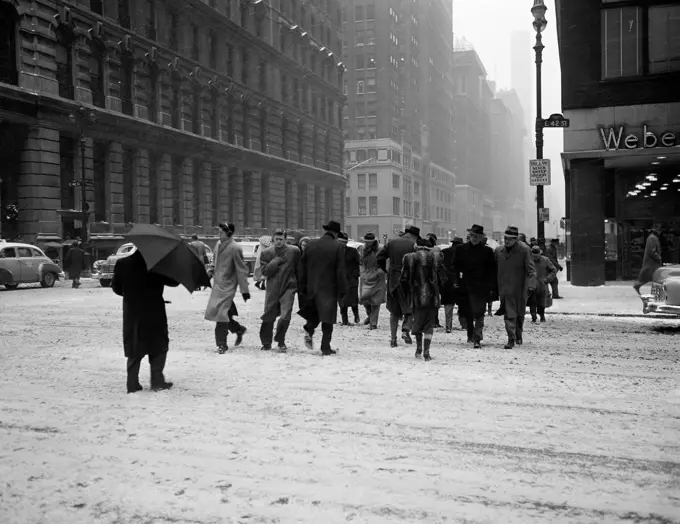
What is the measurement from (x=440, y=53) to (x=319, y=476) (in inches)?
5332

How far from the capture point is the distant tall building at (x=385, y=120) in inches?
3706

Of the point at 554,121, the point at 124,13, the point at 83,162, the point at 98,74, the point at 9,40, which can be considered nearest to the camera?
the point at 554,121

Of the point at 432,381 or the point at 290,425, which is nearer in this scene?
the point at 290,425

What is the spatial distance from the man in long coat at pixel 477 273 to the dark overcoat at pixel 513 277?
14cm

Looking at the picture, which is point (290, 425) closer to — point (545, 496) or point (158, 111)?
point (545, 496)

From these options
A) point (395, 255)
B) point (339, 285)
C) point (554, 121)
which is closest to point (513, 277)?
point (395, 255)

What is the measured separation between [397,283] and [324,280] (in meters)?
1.58

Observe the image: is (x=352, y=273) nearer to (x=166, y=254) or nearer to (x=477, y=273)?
(x=477, y=273)

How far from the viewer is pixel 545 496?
15.0 feet

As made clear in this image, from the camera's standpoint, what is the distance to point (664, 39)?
78.4 ft

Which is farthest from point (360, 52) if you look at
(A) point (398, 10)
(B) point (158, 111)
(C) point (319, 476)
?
(C) point (319, 476)

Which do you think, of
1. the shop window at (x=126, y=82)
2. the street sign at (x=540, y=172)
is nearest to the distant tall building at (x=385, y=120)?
the shop window at (x=126, y=82)

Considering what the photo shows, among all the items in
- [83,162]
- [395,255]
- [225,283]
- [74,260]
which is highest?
[83,162]

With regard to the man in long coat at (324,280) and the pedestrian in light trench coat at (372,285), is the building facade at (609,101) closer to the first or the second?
the pedestrian in light trench coat at (372,285)
